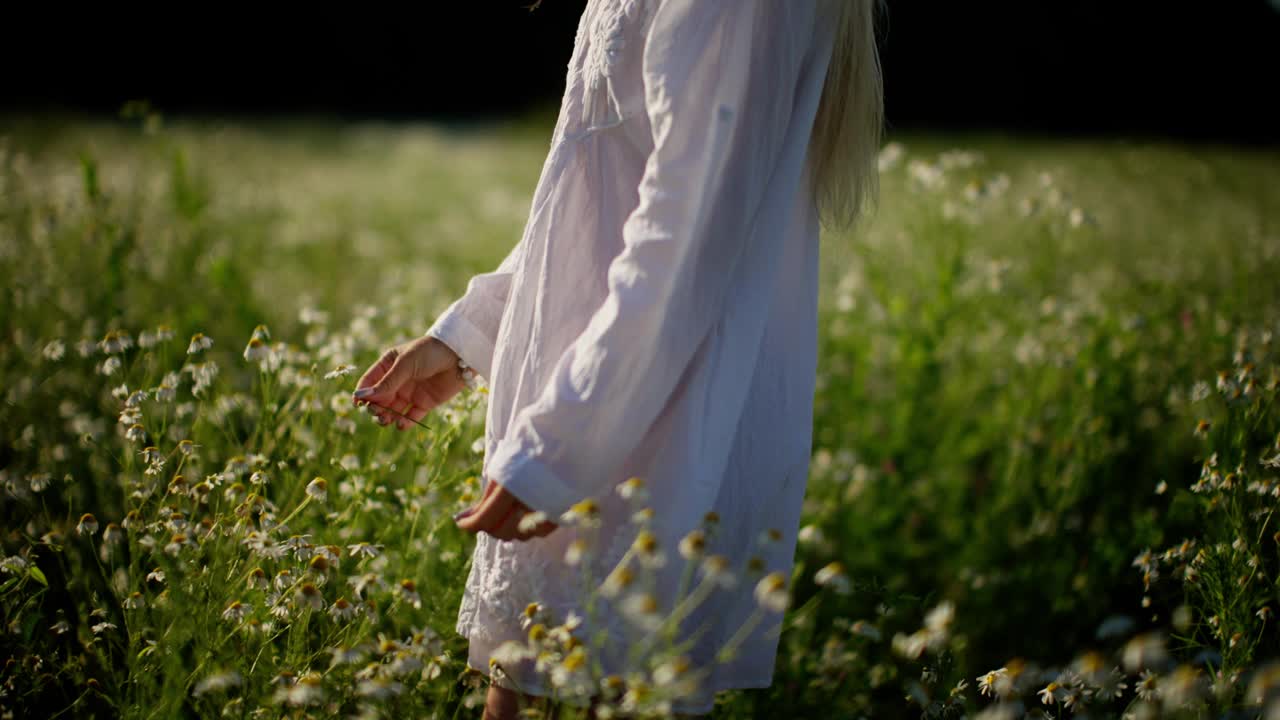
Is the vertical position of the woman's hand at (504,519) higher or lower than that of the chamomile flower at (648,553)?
lower

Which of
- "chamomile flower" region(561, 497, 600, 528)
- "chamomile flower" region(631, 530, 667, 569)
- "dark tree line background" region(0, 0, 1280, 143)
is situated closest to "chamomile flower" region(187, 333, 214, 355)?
"chamomile flower" region(561, 497, 600, 528)

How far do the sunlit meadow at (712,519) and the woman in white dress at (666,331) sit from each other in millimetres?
59

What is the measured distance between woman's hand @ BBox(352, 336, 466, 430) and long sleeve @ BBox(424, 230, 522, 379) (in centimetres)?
4

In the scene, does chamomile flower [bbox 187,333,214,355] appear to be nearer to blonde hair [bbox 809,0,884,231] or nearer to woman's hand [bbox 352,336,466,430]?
woman's hand [bbox 352,336,466,430]

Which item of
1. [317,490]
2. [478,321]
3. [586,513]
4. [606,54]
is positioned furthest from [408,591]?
[606,54]

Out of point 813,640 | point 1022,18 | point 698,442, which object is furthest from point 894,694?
point 1022,18

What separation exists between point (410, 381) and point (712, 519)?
62 cm

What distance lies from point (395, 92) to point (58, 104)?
12767mm

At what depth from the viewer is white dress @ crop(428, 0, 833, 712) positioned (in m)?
1.30

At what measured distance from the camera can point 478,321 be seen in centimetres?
159

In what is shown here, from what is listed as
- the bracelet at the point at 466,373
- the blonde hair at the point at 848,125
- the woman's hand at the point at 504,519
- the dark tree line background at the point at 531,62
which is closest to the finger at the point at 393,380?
the bracelet at the point at 466,373

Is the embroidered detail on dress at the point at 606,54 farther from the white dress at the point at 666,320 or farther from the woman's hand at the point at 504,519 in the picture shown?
the woman's hand at the point at 504,519

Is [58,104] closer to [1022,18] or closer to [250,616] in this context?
[250,616]

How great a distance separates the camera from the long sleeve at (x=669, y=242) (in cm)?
129
